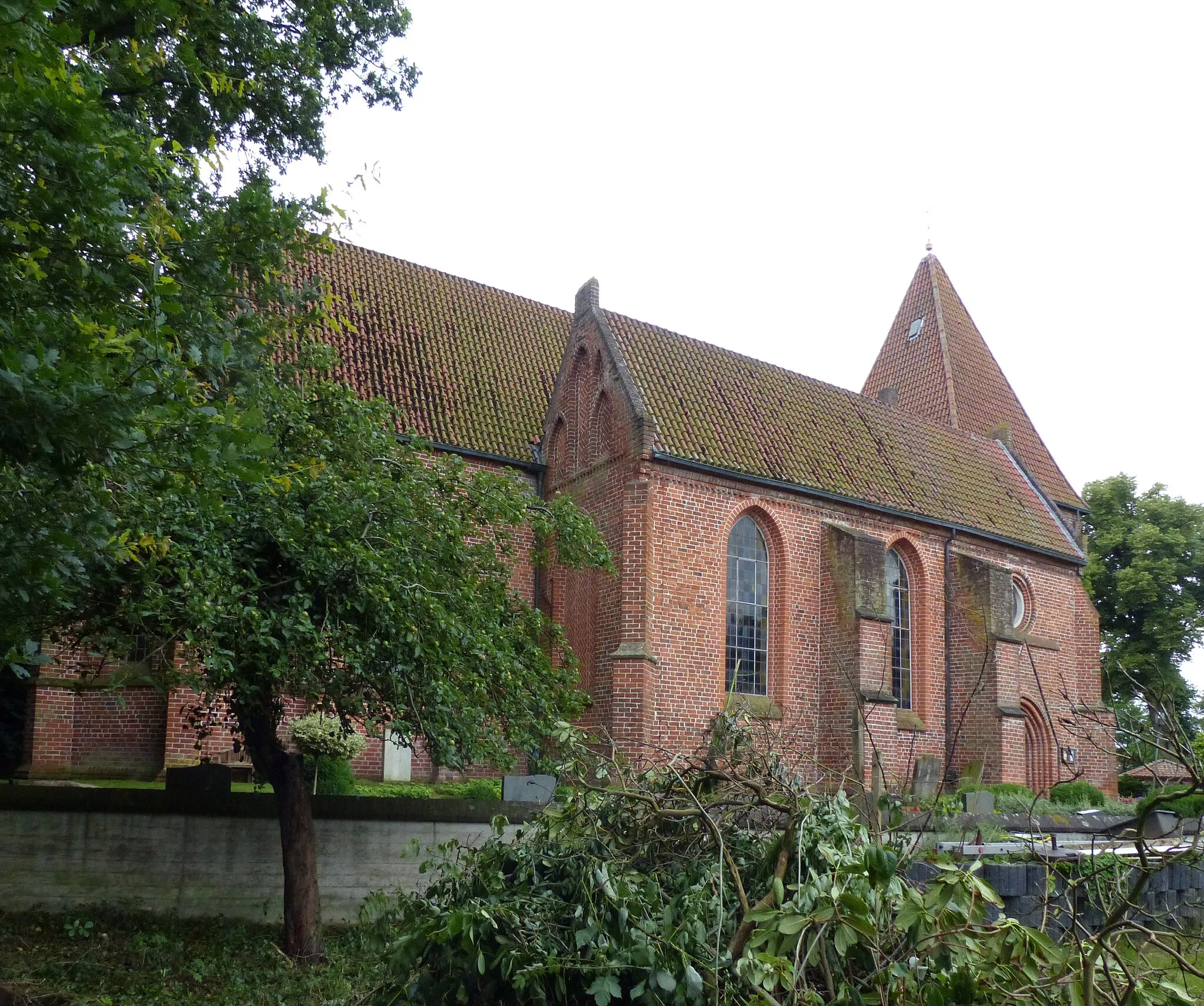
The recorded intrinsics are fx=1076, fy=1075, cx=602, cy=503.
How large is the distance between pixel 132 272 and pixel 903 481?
21.2 metres

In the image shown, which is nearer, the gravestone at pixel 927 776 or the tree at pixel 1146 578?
the gravestone at pixel 927 776

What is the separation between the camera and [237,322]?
26.5ft

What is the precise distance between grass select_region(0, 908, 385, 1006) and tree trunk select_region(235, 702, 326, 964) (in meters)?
0.28

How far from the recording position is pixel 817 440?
2356 centimetres

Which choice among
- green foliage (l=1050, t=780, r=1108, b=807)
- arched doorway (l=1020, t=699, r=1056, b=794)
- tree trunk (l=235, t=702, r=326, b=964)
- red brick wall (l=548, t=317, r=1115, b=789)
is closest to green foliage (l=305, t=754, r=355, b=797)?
red brick wall (l=548, t=317, r=1115, b=789)

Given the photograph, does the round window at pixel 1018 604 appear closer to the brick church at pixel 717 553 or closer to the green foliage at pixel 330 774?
the brick church at pixel 717 553

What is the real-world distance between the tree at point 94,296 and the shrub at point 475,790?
964 centimetres

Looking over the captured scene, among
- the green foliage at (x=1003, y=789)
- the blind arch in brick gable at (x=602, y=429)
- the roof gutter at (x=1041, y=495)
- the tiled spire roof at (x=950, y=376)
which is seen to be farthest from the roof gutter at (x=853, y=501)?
the green foliage at (x=1003, y=789)

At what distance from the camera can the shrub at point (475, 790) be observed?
57.0 feet

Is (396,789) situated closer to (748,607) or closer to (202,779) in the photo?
(202,779)

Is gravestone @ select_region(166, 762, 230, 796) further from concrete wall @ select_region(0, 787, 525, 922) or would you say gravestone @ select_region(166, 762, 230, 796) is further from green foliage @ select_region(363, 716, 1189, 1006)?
green foliage @ select_region(363, 716, 1189, 1006)

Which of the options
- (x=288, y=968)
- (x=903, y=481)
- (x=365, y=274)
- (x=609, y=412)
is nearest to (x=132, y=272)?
(x=288, y=968)

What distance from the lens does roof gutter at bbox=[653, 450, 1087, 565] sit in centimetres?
2002

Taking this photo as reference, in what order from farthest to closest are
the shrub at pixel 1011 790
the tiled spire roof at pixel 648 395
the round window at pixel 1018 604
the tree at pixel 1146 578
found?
the tree at pixel 1146 578, the round window at pixel 1018 604, the tiled spire roof at pixel 648 395, the shrub at pixel 1011 790
